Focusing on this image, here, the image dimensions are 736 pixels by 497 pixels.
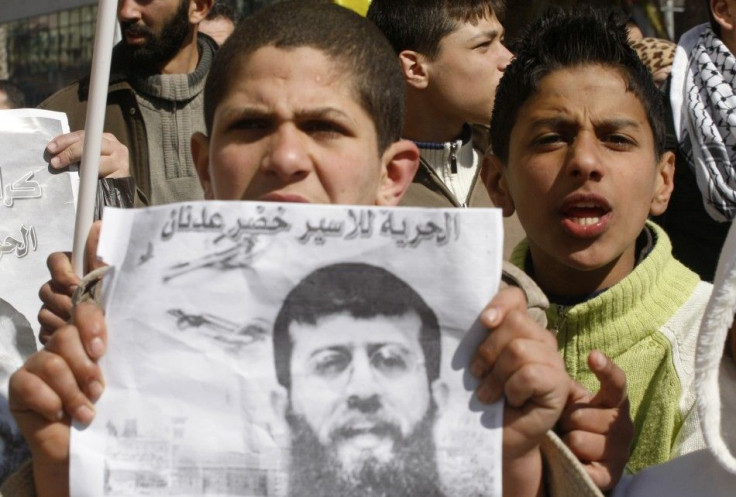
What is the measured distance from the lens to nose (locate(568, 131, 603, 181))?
2291 mm

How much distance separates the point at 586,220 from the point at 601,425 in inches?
27.3

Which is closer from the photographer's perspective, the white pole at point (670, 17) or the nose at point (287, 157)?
the nose at point (287, 157)

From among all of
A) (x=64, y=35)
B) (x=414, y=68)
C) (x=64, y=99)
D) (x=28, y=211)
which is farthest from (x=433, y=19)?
(x=64, y=35)

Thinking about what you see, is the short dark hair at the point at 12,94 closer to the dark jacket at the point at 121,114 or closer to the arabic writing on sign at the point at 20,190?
the dark jacket at the point at 121,114

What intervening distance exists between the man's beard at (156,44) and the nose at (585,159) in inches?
81.9

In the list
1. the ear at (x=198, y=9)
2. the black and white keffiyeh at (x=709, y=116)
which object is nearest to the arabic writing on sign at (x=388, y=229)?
the black and white keffiyeh at (x=709, y=116)

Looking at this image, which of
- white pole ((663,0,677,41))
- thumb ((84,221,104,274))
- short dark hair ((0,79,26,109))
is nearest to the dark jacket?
thumb ((84,221,104,274))

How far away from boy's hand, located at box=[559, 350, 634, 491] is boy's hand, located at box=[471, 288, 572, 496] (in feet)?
0.52

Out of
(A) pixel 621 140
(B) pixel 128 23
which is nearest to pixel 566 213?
(A) pixel 621 140

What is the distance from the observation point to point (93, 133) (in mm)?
1917

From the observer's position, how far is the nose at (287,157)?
5.73ft

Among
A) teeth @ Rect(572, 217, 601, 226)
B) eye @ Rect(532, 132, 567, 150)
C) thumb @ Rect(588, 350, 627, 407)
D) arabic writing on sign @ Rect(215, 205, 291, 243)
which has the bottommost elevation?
thumb @ Rect(588, 350, 627, 407)

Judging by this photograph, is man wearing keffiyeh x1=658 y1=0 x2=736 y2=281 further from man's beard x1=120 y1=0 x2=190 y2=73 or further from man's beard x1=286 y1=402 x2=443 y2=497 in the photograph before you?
man's beard x1=286 y1=402 x2=443 y2=497

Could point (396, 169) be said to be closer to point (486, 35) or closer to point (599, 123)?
point (599, 123)
